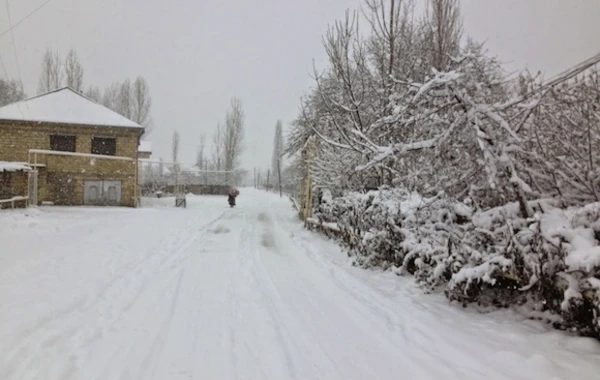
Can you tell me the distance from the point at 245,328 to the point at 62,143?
21771mm

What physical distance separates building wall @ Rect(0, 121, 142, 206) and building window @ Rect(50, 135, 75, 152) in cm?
23

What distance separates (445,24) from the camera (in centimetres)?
1095

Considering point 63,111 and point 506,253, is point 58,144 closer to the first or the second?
point 63,111

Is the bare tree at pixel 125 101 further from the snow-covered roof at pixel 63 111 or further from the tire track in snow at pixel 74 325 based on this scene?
the tire track in snow at pixel 74 325

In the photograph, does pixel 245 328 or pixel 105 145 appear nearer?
pixel 245 328

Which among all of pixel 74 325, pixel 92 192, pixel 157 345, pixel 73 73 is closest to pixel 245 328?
pixel 157 345

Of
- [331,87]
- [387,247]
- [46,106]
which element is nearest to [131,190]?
[46,106]

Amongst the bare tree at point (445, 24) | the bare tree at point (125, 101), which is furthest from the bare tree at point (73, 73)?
the bare tree at point (445, 24)

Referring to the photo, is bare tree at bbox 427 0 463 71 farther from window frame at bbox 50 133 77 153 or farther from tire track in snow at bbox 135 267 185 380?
window frame at bbox 50 133 77 153

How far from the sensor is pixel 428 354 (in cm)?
338

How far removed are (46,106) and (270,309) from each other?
22997mm

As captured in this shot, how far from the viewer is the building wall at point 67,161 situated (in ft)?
66.8

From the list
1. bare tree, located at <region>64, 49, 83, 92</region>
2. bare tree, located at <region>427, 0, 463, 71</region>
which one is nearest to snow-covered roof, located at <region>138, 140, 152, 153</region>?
bare tree, located at <region>64, 49, 83, 92</region>

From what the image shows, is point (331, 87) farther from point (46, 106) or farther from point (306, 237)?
point (46, 106)
